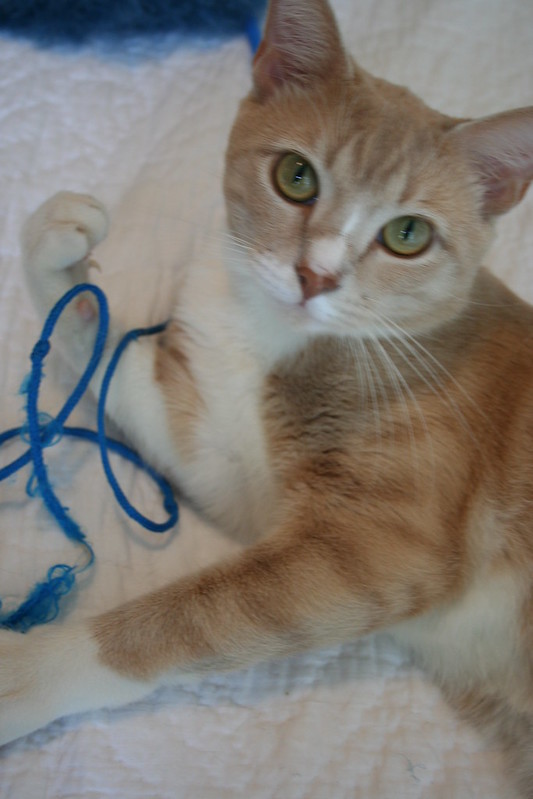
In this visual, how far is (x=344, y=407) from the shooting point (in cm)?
110

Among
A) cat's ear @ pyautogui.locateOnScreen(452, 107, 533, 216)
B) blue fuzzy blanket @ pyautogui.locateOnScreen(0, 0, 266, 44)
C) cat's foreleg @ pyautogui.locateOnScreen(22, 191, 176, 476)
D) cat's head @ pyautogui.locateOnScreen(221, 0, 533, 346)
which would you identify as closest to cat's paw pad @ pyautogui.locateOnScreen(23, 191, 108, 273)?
cat's foreleg @ pyautogui.locateOnScreen(22, 191, 176, 476)

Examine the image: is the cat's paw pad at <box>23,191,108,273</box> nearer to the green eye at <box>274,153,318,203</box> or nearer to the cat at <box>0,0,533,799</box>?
the cat at <box>0,0,533,799</box>

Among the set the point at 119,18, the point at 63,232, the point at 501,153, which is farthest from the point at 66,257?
the point at 119,18

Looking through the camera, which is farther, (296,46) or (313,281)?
(296,46)

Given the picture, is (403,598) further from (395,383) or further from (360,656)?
(395,383)

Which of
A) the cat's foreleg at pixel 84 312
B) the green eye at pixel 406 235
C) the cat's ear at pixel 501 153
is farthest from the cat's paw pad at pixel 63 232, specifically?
the cat's ear at pixel 501 153

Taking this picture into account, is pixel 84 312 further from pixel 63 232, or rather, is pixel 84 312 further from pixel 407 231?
pixel 407 231

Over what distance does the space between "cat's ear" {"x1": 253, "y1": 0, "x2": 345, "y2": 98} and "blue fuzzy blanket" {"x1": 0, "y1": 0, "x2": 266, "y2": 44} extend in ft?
2.78

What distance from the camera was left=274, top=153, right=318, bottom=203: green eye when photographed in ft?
3.31

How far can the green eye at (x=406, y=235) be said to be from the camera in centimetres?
99

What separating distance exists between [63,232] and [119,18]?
97 cm

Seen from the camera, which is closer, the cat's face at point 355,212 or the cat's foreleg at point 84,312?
the cat's face at point 355,212

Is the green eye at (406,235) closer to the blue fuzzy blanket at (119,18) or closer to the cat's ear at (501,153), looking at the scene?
the cat's ear at (501,153)

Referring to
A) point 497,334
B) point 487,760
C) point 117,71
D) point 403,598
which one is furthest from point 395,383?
point 117,71
